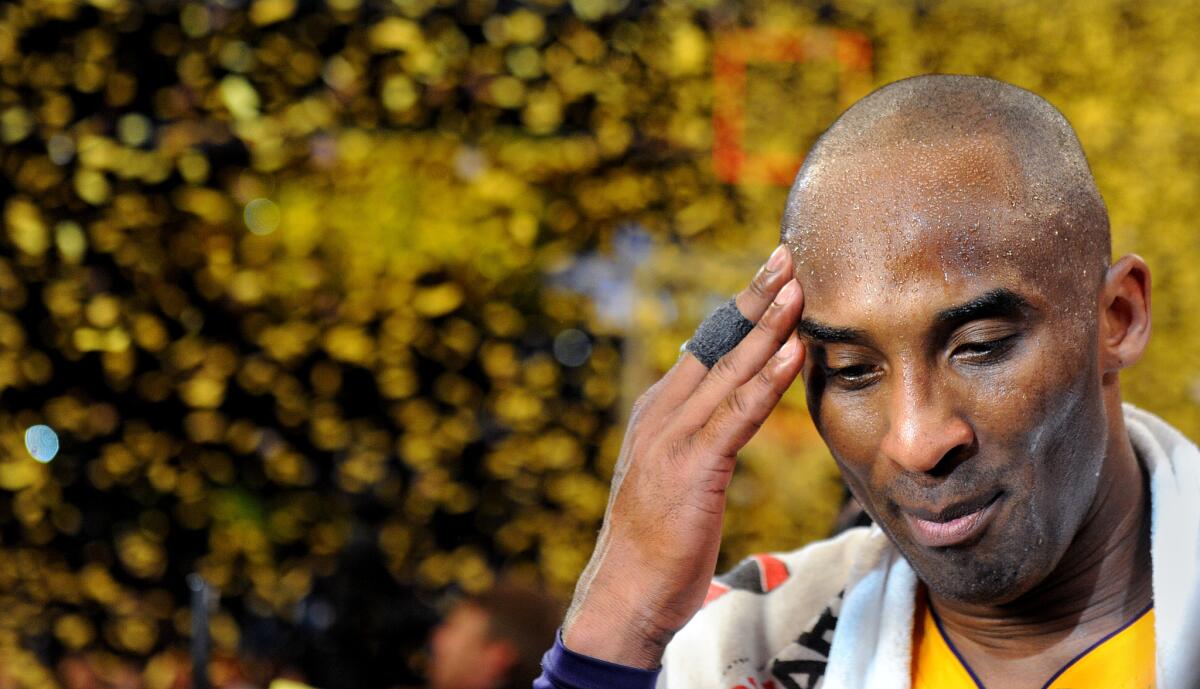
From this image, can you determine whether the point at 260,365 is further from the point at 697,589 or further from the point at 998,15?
the point at 697,589

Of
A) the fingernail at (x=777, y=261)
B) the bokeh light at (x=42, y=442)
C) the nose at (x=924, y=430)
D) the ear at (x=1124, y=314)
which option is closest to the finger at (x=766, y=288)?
the fingernail at (x=777, y=261)

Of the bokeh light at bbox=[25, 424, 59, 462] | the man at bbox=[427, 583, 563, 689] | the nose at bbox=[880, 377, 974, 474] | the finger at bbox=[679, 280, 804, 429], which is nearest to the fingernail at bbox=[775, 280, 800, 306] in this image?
the finger at bbox=[679, 280, 804, 429]

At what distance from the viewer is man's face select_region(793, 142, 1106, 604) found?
1190 millimetres

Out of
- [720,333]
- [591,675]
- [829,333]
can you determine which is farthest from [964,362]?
[591,675]

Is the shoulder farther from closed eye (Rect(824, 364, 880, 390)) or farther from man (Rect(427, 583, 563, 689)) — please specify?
man (Rect(427, 583, 563, 689))

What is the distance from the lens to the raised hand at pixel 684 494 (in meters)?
1.26

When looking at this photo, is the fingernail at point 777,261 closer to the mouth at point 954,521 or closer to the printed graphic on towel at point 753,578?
the mouth at point 954,521

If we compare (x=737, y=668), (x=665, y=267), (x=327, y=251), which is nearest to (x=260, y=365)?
(x=327, y=251)

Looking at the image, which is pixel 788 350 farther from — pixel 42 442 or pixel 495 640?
pixel 42 442

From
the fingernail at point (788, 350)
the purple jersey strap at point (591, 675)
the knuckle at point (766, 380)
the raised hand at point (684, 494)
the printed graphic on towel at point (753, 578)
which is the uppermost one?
the fingernail at point (788, 350)

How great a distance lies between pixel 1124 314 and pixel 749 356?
0.38 metres

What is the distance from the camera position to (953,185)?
122 cm

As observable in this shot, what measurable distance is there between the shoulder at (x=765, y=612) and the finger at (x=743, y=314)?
28 cm

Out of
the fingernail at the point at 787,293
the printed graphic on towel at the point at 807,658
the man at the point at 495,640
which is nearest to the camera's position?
the fingernail at the point at 787,293
